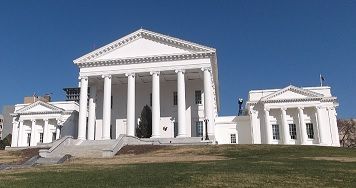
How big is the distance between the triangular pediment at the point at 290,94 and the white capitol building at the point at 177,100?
139 millimetres

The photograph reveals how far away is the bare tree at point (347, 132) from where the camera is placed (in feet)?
284

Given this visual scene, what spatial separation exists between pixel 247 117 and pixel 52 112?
32.4m

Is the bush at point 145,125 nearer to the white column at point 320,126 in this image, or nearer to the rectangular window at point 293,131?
the rectangular window at point 293,131

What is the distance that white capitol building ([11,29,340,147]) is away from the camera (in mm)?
55375

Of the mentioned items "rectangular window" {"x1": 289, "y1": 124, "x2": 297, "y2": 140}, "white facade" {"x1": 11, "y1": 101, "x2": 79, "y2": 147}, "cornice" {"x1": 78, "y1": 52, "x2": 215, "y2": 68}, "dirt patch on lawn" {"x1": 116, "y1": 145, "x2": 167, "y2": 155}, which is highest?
"cornice" {"x1": 78, "y1": 52, "x2": 215, "y2": 68}

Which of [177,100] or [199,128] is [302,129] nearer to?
[199,128]

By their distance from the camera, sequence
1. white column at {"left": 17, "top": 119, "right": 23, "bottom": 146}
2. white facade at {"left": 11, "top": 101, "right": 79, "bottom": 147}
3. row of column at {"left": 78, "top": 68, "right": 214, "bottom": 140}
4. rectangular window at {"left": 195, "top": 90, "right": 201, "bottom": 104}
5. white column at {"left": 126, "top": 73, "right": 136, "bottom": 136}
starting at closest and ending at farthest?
1. row of column at {"left": 78, "top": 68, "right": 214, "bottom": 140}
2. white column at {"left": 126, "top": 73, "right": 136, "bottom": 136}
3. rectangular window at {"left": 195, "top": 90, "right": 201, "bottom": 104}
4. white facade at {"left": 11, "top": 101, "right": 79, "bottom": 147}
5. white column at {"left": 17, "top": 119, "right": 23, "bottom": 146}

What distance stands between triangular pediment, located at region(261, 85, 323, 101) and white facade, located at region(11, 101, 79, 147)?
32.3m

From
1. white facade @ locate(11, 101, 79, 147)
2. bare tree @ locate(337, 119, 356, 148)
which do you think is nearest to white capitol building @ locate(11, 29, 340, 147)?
white facade @ locate(11, 101, 79, 147)

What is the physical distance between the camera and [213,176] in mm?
18453

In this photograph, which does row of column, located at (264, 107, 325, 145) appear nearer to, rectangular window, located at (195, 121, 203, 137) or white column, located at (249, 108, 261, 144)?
white column, located at (249, 108, 261, 144)

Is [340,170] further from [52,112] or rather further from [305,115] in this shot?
[52,112]

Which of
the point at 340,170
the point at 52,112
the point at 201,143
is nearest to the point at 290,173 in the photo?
the point at 340,170

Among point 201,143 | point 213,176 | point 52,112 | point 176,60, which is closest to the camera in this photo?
point 213,176
